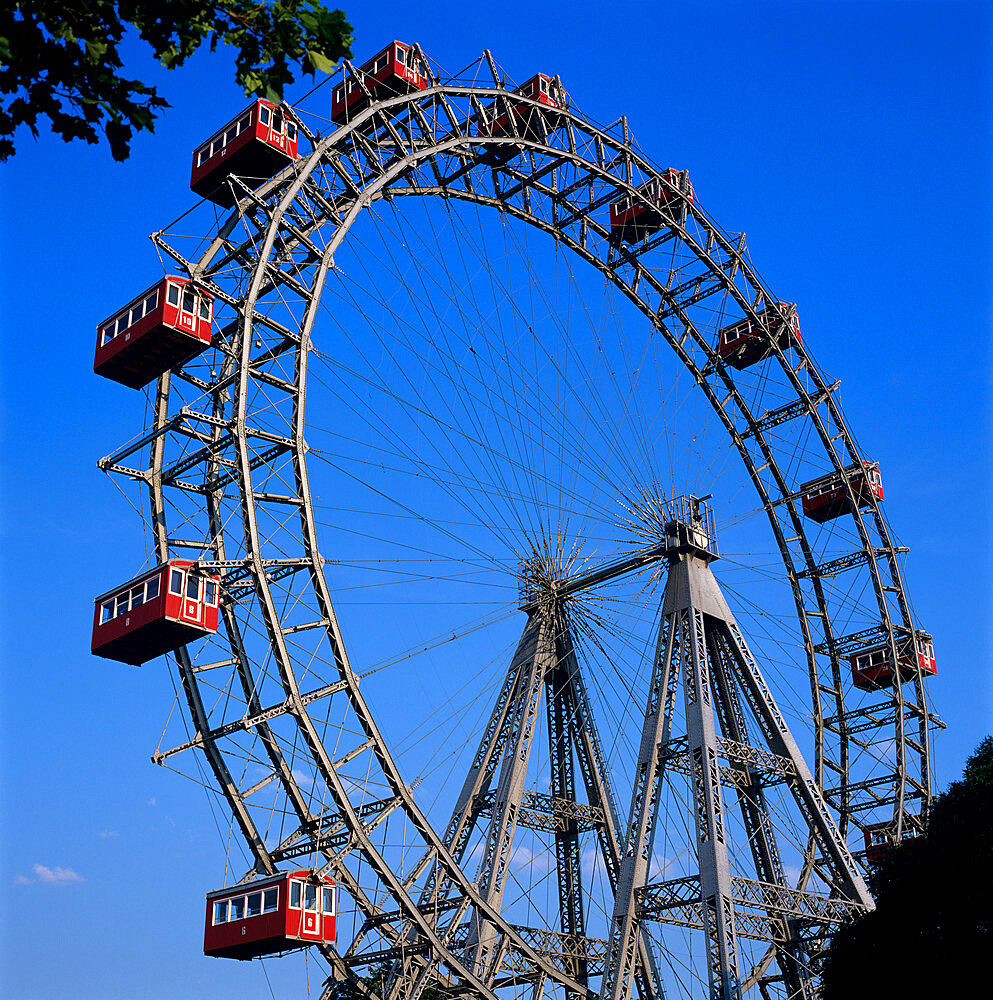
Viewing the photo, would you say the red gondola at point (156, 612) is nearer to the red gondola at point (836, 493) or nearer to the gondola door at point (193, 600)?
the gondola door at point (193, 600)

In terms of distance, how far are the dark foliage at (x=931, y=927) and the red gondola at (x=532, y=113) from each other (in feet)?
76.5

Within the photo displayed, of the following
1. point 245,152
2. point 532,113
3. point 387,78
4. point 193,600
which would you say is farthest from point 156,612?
point 532,113

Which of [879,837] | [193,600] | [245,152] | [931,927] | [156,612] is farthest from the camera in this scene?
[879,837]

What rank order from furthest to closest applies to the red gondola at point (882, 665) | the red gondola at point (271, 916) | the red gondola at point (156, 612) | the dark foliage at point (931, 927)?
the red gondola at point (882, 665)
the red gondola at point (156, 612)
the red gondola at point (271, 916)
the dark foliage at point (931, 927)

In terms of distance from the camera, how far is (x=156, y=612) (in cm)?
2730

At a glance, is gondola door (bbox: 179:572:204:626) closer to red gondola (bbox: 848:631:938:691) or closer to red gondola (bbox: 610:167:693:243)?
red gondola (bbox: 610:167:693:243)

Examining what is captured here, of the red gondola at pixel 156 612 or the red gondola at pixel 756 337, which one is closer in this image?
the red gondola at pixel 156 612

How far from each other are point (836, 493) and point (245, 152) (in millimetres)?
25966

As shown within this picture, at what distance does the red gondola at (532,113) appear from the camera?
38.6 meters

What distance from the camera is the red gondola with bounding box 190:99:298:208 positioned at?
32.8 metres

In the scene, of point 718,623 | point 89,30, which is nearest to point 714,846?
point 718,623

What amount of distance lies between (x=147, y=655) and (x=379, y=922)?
8208 mm

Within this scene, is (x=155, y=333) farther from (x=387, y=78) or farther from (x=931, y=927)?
(x=931, y=927)

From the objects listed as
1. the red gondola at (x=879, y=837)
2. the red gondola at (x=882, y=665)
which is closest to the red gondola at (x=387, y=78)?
the red gondola at (x=882, y=665)
